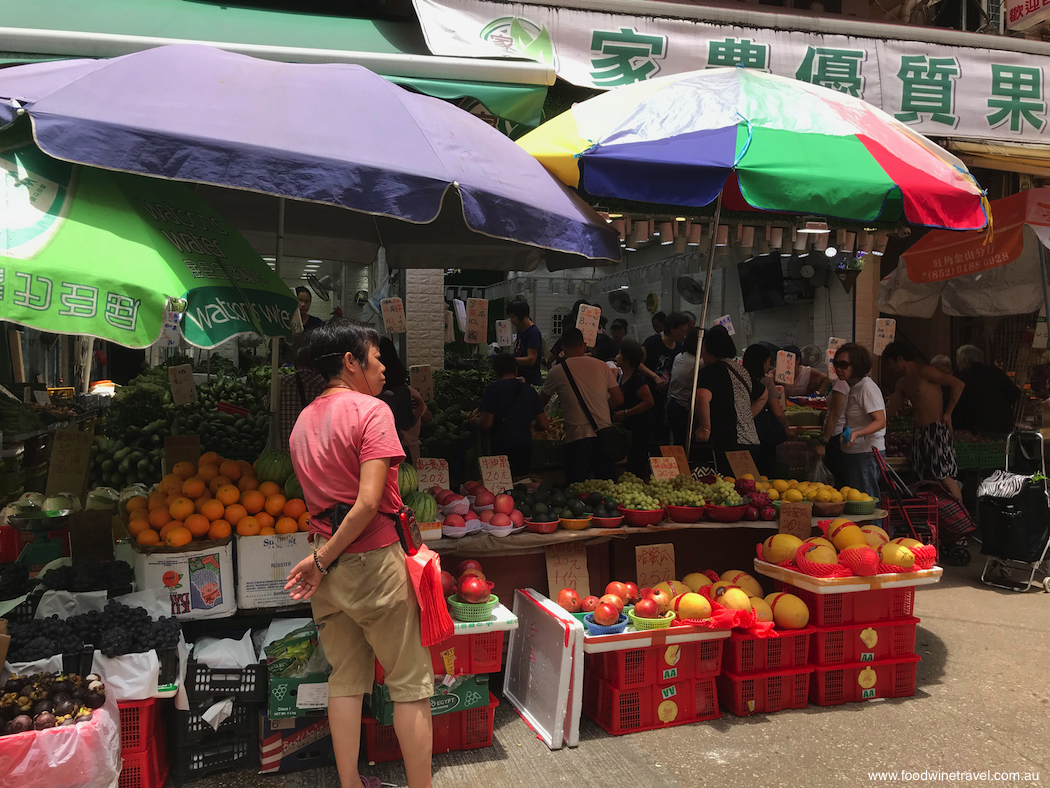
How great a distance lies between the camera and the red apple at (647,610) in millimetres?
3949

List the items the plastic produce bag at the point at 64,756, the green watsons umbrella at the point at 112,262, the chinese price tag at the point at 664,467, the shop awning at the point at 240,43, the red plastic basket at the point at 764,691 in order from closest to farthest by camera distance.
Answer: the plastic produce bag at the point at 64,756 → the green watsons umbrella at the point at 112,262 → the red plastic basket at the point at 764,691 → the shop awning at the point at 240,43 → the chinese price tag at the point at 664,467

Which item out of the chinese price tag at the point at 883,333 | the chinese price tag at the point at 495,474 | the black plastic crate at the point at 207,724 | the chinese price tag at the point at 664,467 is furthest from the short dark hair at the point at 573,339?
the chinese price tag at the point at 883,333

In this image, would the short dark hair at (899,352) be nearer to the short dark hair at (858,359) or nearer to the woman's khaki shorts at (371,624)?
the short dark hair at (858,359)

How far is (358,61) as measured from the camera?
4980 millimetres

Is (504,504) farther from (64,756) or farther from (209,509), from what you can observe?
(64,756)

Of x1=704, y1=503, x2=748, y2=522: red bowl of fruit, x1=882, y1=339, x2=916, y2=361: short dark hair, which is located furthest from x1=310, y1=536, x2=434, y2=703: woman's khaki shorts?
x1=882, y1=339, x2=916, y2=361: short dark hair

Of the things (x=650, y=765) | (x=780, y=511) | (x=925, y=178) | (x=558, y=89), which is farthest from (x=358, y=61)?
(x=650, y=765)

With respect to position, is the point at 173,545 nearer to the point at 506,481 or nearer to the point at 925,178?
the point at 506,481

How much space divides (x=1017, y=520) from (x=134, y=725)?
676cm

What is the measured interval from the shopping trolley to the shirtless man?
0.95 metres

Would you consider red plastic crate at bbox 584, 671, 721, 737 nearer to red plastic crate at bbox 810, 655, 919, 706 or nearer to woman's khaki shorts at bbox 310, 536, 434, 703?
red plastic crate at bbox 810, 655, 919, 706

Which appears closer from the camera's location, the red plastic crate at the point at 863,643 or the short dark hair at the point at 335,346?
the short dark hair at the point at 335,346

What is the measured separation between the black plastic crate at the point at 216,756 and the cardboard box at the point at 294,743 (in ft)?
0.17

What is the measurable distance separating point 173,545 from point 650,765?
8.38 feet
